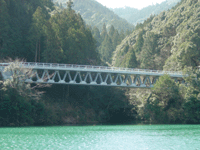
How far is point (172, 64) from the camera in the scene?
7306 centimetres

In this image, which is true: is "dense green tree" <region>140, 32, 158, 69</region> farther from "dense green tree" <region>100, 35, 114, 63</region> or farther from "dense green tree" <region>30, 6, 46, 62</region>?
"dense green tree" <region>100, 35, 114, 63</region>

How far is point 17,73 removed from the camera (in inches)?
1880

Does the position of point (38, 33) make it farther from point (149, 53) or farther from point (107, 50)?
point (107, 50)

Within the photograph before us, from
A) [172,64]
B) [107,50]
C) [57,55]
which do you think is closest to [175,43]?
[172,64]

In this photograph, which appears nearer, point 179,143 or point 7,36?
point 179,143

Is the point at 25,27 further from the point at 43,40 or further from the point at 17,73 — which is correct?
the point at 17,73

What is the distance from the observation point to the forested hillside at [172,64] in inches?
2299

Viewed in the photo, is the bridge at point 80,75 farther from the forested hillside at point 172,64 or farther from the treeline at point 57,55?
the forested hillside at point 172,64

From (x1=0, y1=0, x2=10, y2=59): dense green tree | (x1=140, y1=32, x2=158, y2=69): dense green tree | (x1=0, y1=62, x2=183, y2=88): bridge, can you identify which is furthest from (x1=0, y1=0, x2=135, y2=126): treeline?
(x1=140, y1=32, x2=158, y2=69): dense green tree

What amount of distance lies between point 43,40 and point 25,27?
7.17m

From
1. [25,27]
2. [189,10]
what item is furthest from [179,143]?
[189,10]

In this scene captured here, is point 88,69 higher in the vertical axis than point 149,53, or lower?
lower

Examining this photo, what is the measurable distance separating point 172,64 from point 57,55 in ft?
94.5

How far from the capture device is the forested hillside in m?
58.4
